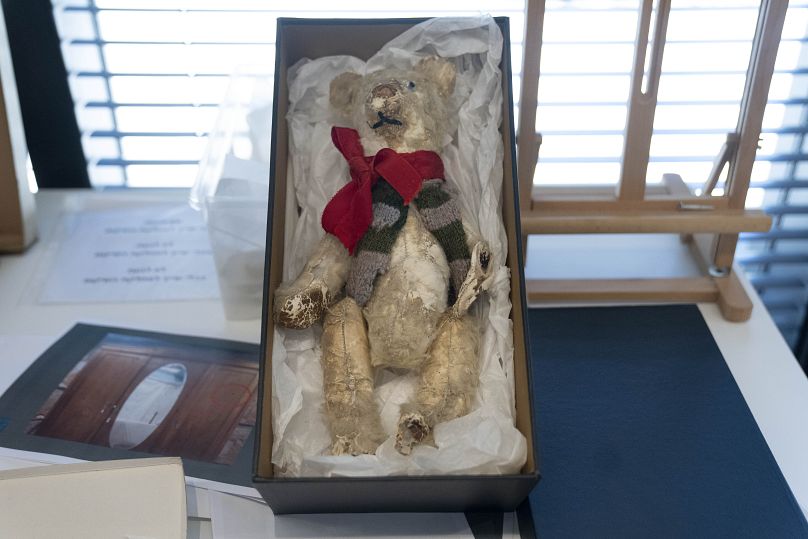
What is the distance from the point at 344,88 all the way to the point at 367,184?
15 cm

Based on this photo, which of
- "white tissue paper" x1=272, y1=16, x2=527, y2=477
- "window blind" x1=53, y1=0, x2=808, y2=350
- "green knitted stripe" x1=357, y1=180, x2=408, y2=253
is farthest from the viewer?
"window blind" x1=53, y1=0, x2=808, y2=350

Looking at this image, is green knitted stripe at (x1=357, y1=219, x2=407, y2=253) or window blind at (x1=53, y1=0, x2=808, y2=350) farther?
window blind at (x1=53, y1=0, x2=808, y2=350)

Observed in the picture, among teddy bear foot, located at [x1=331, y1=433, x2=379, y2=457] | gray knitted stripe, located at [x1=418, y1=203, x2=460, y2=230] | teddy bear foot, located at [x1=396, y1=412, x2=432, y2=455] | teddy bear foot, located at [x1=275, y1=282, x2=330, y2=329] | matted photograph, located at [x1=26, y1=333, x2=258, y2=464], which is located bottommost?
matted photograph, located at [x1=26, y1=333, x2=258, y2=464]

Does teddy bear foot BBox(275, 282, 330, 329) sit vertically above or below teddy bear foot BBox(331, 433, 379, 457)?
above

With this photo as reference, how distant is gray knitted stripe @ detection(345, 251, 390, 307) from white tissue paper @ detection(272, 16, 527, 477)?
68 millimetres

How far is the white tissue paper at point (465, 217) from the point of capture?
69 cm

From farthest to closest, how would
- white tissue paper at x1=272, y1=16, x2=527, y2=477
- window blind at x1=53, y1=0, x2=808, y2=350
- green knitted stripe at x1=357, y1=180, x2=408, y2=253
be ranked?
window blind at x1=53, y1=0, x2=808, y2=350 → green knitted stripe at x1=357, y1=180, x2=408, y2=253 → white tissue paper at x1=272, y1=16, x2=527, y2=477

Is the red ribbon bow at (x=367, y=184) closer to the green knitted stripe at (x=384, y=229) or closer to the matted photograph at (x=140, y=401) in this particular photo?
the green knitted stripe at (x=384, y=229)

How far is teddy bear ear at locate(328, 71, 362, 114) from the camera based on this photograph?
34.4 inches

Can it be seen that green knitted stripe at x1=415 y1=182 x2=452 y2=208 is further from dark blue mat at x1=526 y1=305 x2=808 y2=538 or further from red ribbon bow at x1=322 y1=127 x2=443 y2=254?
dark blue mat at x1=526 y1=305 x2=808 y2=538

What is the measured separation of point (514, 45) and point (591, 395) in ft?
1.93

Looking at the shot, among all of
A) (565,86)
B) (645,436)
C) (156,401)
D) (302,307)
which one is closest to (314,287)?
(302,307)

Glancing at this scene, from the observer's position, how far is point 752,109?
897 millimetres

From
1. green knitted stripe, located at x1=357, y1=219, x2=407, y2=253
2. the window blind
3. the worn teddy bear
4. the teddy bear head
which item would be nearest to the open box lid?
the worn teddy bear
